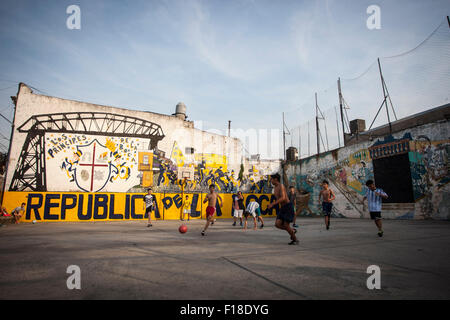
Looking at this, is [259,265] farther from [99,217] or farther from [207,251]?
[99,217]

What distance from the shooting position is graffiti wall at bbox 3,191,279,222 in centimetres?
1455

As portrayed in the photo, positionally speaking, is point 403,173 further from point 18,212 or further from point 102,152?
point 18,212

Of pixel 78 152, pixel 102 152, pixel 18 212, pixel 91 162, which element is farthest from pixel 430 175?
pixel 18 212

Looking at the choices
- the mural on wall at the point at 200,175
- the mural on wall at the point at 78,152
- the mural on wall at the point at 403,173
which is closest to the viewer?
the mural on wall at the point at 403,173

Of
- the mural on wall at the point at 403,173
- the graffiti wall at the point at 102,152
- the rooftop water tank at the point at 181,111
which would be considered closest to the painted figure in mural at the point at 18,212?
the graffiti wall at the point at 102,152

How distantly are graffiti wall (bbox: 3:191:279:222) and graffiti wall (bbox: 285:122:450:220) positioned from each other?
31.6 feet

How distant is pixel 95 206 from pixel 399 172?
61.2ft

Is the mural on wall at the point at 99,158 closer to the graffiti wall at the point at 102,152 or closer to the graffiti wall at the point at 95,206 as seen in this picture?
the graffiti wall at the point at 102,152

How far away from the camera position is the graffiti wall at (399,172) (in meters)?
11.5

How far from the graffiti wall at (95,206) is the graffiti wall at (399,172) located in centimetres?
962

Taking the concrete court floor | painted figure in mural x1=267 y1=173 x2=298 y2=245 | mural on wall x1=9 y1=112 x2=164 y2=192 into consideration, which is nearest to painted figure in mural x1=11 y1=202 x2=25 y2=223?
mural on wall x1=9 y1=112 x2=164 y2=192

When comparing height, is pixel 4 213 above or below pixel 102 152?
below

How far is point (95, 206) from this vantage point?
15.6m
